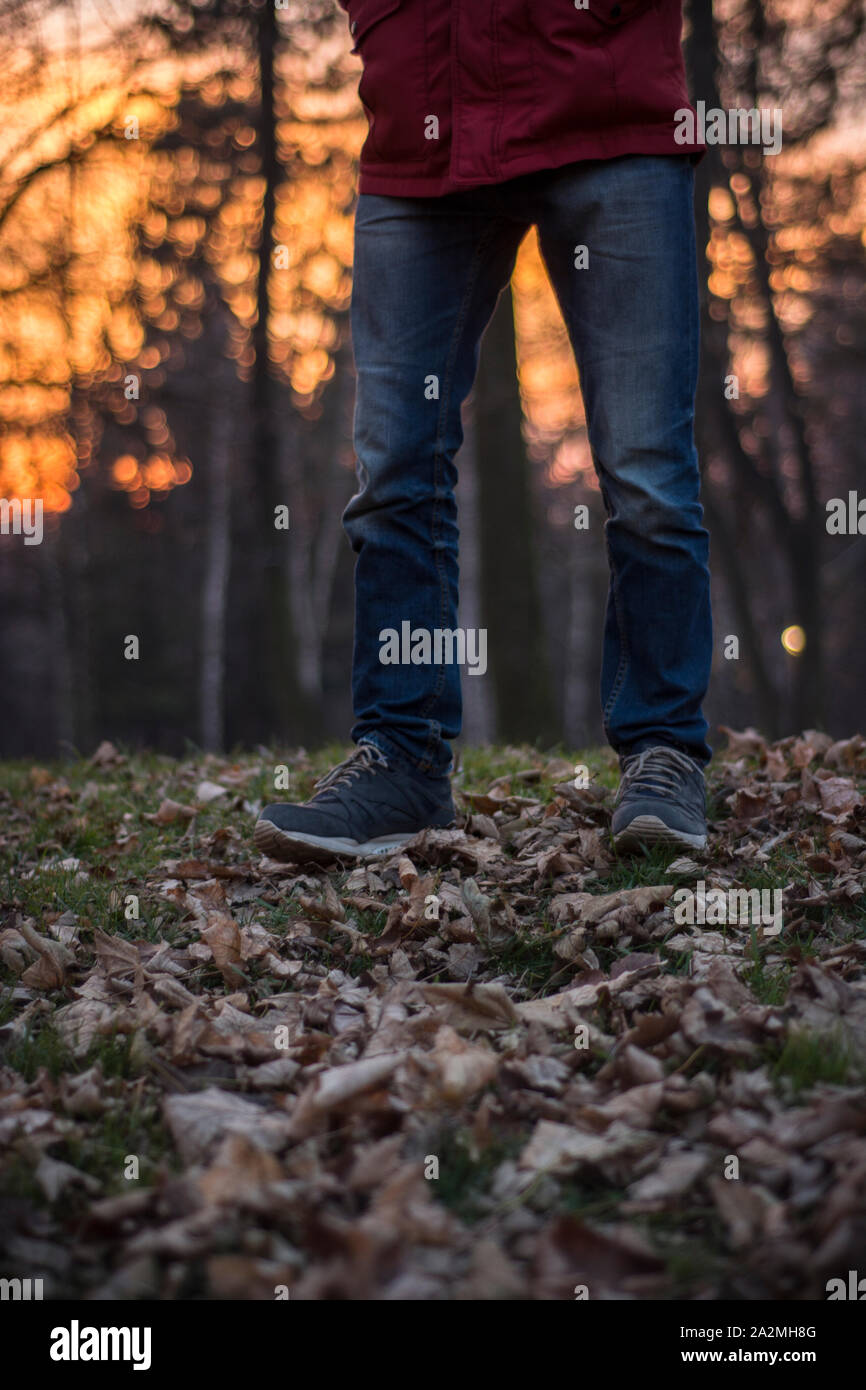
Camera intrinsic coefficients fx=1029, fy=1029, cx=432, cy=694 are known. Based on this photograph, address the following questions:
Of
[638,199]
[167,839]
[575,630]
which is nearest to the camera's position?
[638,199]

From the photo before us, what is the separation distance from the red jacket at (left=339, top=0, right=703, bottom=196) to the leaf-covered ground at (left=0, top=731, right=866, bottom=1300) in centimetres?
167

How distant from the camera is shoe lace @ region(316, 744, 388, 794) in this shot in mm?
2635

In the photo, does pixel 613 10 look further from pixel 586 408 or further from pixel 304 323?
pixel 304 323

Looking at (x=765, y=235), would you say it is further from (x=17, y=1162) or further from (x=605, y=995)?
(x=17, y=1162)

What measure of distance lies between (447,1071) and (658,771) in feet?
3.65

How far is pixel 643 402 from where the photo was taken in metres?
2.49

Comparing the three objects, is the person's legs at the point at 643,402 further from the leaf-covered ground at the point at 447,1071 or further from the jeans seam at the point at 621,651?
the leaf-covered ground at the point at 447,1071

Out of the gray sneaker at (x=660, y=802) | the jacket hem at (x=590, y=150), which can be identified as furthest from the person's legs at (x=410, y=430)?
the gray sneaker at (x=660, y=802)

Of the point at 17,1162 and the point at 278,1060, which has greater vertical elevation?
the point at 278,1060

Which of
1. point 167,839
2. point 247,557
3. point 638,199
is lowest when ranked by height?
point 167,839

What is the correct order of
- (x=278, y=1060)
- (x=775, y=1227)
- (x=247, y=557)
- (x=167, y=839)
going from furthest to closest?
(x=247, y=557), (x=167, y=839), (x=278, y=1060), (x=775, y=1227)

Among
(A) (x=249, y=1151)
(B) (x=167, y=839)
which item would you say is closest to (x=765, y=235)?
(B) (x=167, y=839)

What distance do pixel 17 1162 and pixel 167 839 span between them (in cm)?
184

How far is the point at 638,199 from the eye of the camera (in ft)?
7.97
